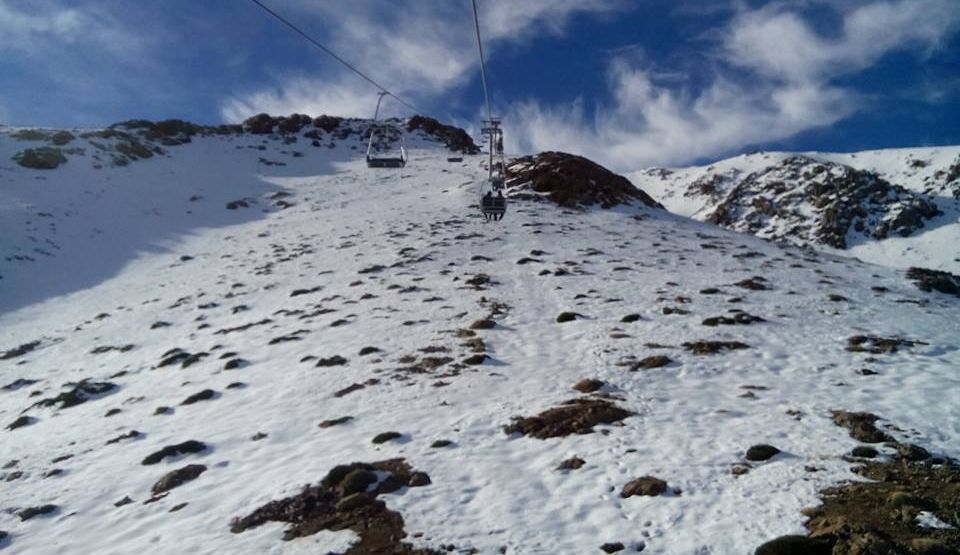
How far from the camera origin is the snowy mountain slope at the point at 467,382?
8258mm

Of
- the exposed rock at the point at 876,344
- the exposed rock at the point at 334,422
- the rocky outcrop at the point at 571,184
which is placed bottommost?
the exposed rock at the point at 334,422

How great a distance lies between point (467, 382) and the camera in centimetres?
1412

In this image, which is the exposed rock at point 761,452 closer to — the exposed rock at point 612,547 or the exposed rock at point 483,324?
the exposed rock at point 612,547

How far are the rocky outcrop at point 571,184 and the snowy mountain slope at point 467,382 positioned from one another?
10.7 meters

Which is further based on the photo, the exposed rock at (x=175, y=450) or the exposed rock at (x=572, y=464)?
the exposed rock at (x=175, y=450)

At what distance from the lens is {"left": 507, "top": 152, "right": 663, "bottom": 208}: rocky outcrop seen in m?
47.4

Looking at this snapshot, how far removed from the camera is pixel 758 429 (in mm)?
9992

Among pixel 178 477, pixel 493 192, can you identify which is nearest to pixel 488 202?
pixel 493 192

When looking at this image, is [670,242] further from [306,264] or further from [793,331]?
[306,264]

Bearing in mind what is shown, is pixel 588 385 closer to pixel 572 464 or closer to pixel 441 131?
pixel 572 464

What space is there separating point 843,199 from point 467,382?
100 metres

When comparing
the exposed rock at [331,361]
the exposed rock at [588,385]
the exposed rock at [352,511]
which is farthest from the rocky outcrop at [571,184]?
the exposed rock at [352,511]

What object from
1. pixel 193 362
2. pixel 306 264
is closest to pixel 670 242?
pixel 306 264

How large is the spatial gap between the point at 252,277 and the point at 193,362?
12754mm
